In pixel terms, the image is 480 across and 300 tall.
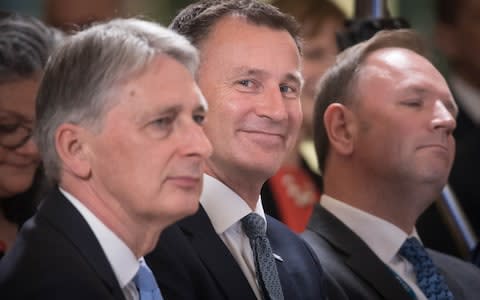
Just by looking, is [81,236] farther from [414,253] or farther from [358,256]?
[414,253]

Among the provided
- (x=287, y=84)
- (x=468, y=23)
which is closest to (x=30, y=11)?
(x=468, y=23)

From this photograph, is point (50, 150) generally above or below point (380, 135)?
above

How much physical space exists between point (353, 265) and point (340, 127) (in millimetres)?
381

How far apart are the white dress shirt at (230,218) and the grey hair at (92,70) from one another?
39cm

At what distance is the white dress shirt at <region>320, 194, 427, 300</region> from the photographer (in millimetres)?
2744

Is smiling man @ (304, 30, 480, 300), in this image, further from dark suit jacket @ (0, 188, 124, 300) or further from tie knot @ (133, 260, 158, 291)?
dark suit jacket @ (0, 188, 124, 300)

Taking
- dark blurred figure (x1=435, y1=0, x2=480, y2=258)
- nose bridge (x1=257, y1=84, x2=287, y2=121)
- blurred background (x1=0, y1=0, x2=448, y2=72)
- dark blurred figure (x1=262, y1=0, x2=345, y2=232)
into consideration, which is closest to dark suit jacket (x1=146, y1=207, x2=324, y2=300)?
nose bridge (x1=257, y1=84, x2=287, y2=121)

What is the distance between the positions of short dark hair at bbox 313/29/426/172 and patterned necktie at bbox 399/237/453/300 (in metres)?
0.31

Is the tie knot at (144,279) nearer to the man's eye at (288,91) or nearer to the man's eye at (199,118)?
the man's eye at (199,118)

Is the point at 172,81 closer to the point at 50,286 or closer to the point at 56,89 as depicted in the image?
the point at 56,89

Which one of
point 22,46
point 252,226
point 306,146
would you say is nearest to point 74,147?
point 252,226

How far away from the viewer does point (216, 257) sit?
224cm

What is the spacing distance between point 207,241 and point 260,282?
0.44 ft

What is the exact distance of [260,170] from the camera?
7.58 ft
